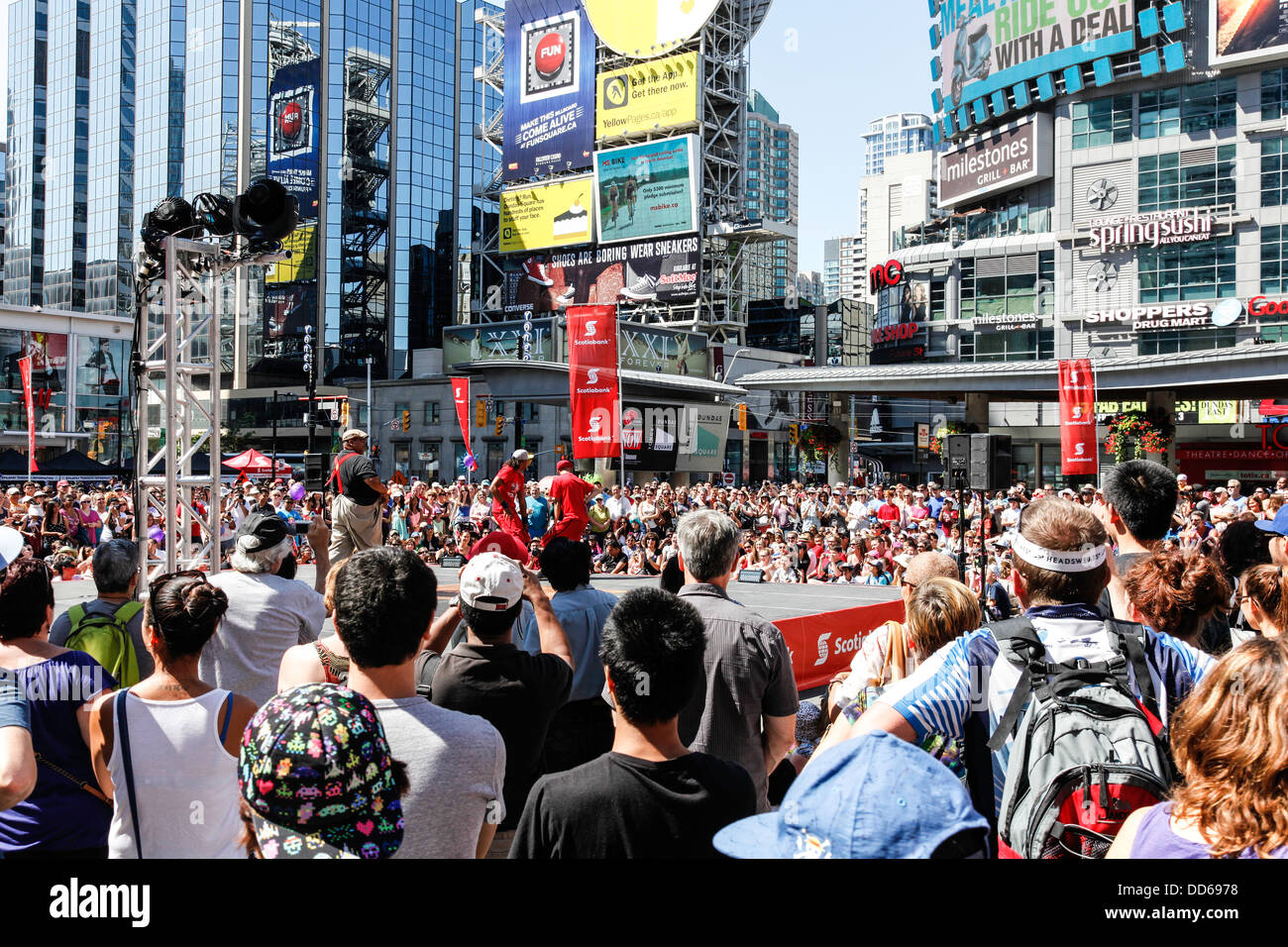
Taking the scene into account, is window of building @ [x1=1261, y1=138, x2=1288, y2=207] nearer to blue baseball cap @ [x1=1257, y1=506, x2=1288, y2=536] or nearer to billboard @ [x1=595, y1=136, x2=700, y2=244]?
billboard @ [x1=595, y1=136, x2=700, y2=244]

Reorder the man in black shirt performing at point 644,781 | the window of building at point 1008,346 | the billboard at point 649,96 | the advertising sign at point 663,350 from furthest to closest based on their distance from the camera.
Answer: the billboard at point 649,96 → the advertising sign at point 663,350 → the window of building at point 1008,346 → the man in black shirt performing at point 644,781

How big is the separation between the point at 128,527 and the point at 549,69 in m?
51.8

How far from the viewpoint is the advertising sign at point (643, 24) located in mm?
57469

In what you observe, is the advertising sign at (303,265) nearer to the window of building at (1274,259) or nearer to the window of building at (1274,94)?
the window of building at (1274,94)

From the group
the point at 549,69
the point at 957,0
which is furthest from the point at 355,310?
the point at 957,0

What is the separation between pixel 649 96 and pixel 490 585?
6006 cm

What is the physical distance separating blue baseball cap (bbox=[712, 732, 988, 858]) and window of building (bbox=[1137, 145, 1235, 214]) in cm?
5348

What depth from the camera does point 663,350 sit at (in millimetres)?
59156

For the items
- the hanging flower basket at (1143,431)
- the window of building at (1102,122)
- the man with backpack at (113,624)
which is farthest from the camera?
the window of building at (1102,122)

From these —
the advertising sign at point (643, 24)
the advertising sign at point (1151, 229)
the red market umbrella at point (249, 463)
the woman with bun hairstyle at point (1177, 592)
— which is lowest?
the woman with bun hairstyle at point (1177, 592)

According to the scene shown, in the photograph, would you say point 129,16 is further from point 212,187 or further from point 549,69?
point 549,69

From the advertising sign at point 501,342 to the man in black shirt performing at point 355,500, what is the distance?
4865 centimetres

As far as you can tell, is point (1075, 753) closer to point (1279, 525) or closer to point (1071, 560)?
point (1071, 560)

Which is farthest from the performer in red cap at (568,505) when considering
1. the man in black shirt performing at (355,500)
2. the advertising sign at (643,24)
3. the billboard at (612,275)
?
the advertising sign at (643,24)
